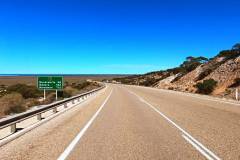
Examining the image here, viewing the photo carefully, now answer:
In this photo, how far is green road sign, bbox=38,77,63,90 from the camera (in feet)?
93.0

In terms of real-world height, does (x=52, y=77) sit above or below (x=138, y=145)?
above

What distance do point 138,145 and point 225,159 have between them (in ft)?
7.35

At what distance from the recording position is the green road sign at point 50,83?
2834 centimetres

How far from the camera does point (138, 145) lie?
8.32 metres

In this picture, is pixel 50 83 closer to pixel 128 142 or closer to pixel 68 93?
pixel 68 93

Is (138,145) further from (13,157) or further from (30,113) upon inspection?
(30,113)

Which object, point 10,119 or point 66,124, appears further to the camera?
point 66,124

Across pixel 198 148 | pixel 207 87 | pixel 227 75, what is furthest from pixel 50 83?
pixel 227 75

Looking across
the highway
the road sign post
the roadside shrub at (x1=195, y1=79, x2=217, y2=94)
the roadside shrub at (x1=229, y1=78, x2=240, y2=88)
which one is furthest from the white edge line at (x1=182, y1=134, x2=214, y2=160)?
the roadside shrub at (x1=195, y1=79, x2=217, y2=94)

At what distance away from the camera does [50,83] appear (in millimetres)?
28516

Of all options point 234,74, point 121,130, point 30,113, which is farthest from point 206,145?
point 234,74

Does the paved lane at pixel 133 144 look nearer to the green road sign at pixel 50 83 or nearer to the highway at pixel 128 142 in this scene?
the highway at pixel 128 142

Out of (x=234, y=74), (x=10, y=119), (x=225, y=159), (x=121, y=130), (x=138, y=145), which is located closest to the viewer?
(x=225, y=159)

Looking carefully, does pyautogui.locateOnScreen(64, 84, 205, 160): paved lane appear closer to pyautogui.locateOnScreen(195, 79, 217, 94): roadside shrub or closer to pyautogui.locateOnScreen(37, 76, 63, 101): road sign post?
pyautogui.locateOnScreen(37, 76, 63, 101): road sign post
